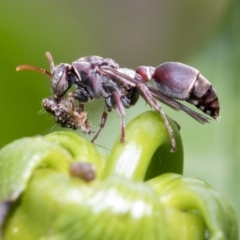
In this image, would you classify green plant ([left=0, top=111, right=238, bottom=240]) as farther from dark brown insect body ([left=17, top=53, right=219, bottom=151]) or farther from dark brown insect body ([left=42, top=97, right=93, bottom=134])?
dark brown insect body ([left=17, top=53, right=219, bottom=151])

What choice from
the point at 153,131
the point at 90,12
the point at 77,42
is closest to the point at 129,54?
the point at 90,12

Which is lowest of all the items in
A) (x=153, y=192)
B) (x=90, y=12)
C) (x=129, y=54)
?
(x=129, y=54)

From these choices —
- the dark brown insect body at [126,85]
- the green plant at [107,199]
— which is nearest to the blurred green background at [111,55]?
the dark brown insect body at [126,85]

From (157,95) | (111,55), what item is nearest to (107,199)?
(157,95)

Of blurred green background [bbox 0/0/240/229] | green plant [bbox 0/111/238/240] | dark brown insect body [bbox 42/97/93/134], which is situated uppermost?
green plant [bbox 0/111/238/240]

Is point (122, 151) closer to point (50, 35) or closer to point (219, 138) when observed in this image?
point (219, 138)

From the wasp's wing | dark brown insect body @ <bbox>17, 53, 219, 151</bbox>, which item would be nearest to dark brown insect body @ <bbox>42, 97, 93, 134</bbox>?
dark brown insect body @ <bbox>17, 53, 219, 151</bbox>

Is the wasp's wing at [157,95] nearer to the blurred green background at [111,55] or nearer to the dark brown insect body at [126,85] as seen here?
the dark brown insect body at [126,85]

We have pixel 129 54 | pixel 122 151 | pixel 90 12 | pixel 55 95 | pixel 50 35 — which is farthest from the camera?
pixel 129 54
